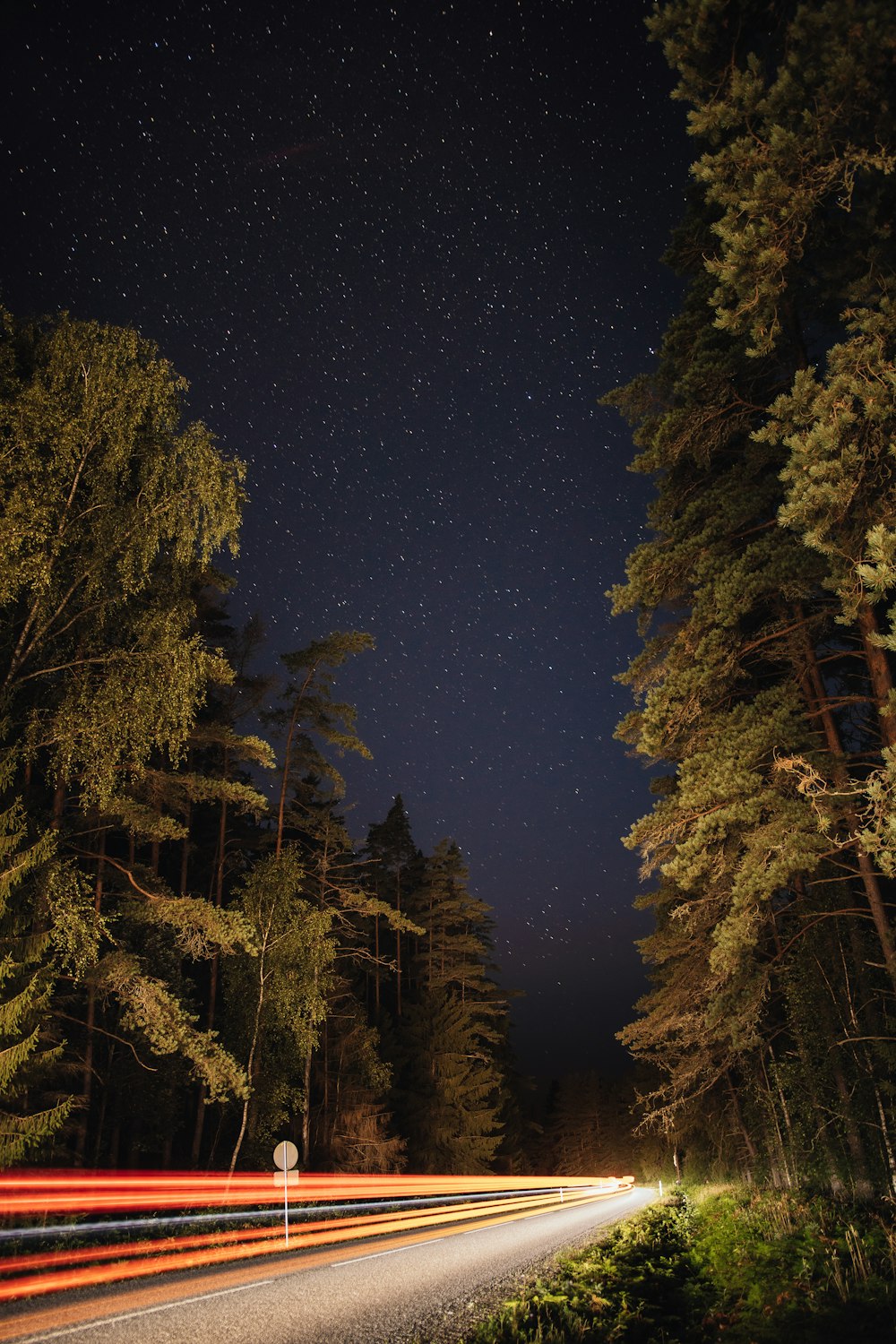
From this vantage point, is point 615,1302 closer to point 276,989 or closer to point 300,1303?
point 300,1303

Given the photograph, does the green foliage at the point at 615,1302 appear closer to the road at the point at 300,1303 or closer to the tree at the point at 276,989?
the road at the point at 300,1303

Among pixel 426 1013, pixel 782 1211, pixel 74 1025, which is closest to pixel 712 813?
→ pixel 782 1211

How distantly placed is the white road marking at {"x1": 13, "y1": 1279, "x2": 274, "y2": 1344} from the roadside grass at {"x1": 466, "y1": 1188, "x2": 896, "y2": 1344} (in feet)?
10.5

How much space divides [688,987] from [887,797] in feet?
36.0

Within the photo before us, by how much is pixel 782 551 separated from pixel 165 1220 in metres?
14.1

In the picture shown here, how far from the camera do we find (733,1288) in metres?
7.66

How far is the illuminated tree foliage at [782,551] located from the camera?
7793mm

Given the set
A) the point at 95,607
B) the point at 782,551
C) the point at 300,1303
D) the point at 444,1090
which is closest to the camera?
the point at 300,1303

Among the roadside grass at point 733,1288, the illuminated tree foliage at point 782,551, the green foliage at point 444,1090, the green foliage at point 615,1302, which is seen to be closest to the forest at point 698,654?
the illuminated tree foliage at point 782,551

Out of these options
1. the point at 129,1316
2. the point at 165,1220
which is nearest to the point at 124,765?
the point at 165,1220

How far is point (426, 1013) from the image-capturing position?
121 ft

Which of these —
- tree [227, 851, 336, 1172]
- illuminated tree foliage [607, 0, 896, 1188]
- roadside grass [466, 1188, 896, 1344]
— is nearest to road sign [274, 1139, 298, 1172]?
roadside grass [466, 1188, 896, 1344]

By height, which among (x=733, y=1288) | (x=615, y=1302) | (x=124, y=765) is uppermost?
(x=124, y=765)

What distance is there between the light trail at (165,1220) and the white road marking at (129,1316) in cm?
200
